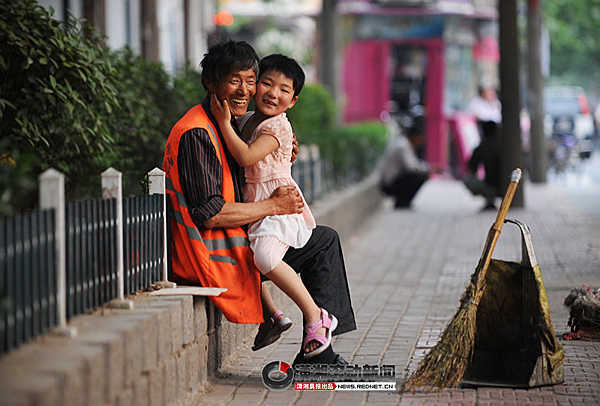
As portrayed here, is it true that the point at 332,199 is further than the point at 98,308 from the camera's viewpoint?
Yes

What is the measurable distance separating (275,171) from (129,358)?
1.60 m

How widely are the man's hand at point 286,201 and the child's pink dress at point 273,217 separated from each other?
3 cm

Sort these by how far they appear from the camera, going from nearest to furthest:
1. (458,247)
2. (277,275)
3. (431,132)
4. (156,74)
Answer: (277,275), (156,74), (458,247), (431,132)

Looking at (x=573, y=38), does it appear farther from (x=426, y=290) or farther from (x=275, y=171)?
(x=275, y=171)

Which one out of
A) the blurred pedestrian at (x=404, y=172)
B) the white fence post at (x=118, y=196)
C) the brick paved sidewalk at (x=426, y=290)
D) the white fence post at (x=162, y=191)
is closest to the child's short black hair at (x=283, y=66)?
the white fence post at (x=162, y=191)

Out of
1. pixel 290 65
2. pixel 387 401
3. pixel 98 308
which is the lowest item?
pixel 387 401

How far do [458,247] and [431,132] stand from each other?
12753mm

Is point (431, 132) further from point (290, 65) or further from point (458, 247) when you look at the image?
point (290, 65)

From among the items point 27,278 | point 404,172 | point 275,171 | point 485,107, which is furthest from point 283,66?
point 485,107

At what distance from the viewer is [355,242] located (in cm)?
1183

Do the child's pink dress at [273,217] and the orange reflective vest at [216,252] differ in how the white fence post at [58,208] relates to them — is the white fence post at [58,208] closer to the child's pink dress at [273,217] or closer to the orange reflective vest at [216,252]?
the orange reflective vest at [216,252]

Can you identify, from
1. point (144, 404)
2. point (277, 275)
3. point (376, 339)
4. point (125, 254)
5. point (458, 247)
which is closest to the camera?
point (144, 404)

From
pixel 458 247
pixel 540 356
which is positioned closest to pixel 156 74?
pixel 458 247

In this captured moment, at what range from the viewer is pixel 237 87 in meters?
5.01
